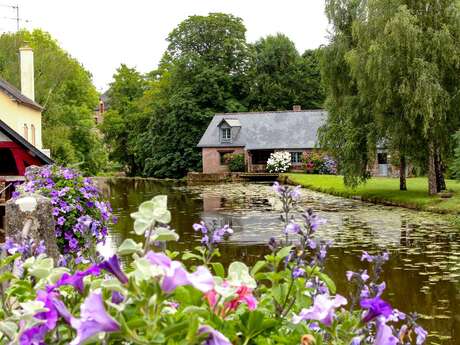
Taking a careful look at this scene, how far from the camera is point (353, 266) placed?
14.1 metres

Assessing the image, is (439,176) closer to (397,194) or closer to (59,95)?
(397,194)

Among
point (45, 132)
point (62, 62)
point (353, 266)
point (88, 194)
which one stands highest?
point (62, 62)

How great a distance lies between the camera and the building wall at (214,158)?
57.2 meters

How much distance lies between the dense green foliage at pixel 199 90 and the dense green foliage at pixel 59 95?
6.82m

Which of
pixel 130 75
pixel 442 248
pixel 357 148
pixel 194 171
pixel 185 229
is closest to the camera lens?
pixel 442 248

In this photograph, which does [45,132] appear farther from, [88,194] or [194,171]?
[88,194]

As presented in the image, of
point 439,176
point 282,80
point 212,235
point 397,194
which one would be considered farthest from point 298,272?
point 282,80

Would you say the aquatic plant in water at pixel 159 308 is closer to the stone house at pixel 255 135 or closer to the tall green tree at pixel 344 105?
the tall green tree at pixel 344 105

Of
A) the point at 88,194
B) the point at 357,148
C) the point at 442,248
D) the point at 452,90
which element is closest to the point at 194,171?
the point at 357,148

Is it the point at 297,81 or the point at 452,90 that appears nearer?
the point at 452,90

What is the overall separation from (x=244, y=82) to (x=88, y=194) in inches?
2130

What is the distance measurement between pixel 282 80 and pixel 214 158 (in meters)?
13.2

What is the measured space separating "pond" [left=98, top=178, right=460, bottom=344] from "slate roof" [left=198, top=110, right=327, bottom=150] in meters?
23.1

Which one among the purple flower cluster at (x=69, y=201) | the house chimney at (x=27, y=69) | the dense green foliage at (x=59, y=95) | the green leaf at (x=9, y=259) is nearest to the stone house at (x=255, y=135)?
the dense green foliage at (x=59, y=95)
